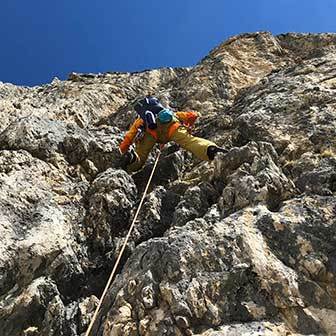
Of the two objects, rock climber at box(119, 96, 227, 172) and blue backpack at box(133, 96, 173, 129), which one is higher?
blue backpack at box(133, 96, 173, 129)

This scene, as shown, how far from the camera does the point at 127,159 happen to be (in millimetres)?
12281

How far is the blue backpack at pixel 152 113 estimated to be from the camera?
40.7 ft

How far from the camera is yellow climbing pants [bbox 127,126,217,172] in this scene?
11.2m

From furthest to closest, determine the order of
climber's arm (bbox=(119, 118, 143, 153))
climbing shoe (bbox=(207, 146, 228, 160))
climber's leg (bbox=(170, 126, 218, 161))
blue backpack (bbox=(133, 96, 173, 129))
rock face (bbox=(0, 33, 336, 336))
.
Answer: blue backpack (bbox=(133, 96, 173, 129))
climber's arm (bbox=(119, 118, 143, 153))
climber's leg (bbox=(170, 126, 218, 161))
climbing shoe (bbox=(207, 146, 228, 160))
rock face (bbox=(0, 33, 336, 336))

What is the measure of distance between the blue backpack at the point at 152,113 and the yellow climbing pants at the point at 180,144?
0.40 metres

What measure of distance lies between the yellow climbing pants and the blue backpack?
1.32 ft

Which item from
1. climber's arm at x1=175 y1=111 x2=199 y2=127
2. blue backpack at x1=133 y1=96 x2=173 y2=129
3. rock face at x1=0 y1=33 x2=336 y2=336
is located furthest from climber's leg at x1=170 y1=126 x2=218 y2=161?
climber's arm at x1=175 y1=111 x2=199 y2=127

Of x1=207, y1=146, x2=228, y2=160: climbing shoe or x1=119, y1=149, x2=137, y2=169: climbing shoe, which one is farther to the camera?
x1=119, y1=149, x2=137, y2=169: climbing shoe

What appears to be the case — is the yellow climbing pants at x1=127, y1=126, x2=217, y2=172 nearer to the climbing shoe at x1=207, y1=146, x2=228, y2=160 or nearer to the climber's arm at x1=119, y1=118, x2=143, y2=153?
the climbing shoe at x1=207, y1=146, x2=228, y2=160

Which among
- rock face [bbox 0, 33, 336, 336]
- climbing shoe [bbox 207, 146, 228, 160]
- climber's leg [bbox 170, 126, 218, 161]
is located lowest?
rock face [bbox 0, 33, 336, 336]

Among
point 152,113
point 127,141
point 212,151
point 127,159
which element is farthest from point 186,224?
point 152,113

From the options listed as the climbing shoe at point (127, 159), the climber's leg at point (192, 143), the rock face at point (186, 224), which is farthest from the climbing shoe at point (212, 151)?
the climbing shoe at point (127, 159)

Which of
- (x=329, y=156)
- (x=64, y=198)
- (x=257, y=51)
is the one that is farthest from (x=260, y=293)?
(x=257, y=51)

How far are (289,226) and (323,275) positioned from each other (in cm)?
95
